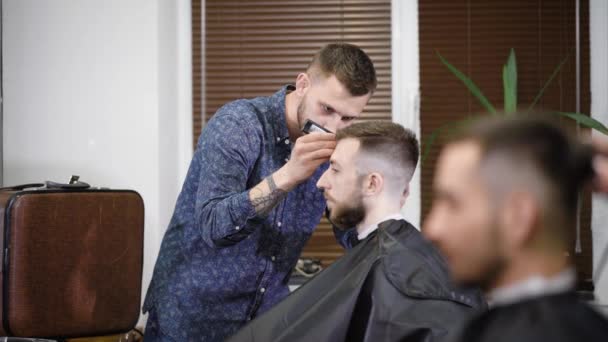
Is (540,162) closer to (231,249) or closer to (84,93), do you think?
(231,249)

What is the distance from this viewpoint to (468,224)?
2.32 feet

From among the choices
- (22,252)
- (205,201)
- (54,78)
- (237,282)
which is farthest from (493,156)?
(54,78)

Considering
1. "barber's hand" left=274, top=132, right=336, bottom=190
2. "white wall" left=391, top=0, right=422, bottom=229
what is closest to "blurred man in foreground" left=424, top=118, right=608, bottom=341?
"barber's hand" left=274, top=132, right=336, bottom=190

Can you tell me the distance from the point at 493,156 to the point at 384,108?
2548 millimetres

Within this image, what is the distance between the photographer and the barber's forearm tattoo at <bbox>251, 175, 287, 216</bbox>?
1.62 meters

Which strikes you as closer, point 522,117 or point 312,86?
point 522,117

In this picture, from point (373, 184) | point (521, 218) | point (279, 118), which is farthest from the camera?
point (279, 118)

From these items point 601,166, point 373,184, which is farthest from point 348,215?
point 601,166

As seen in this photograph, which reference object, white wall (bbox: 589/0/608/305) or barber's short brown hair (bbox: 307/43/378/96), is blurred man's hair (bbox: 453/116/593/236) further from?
white wall (bbox: 589/0/608/305)

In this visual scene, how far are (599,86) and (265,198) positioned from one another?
7.25 feet

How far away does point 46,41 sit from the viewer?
111 inches

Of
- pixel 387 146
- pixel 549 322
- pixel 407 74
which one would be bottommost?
pixel 549 322

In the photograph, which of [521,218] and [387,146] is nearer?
[521,218]

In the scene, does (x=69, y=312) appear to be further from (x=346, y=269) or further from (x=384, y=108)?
(x=384, y=108)
